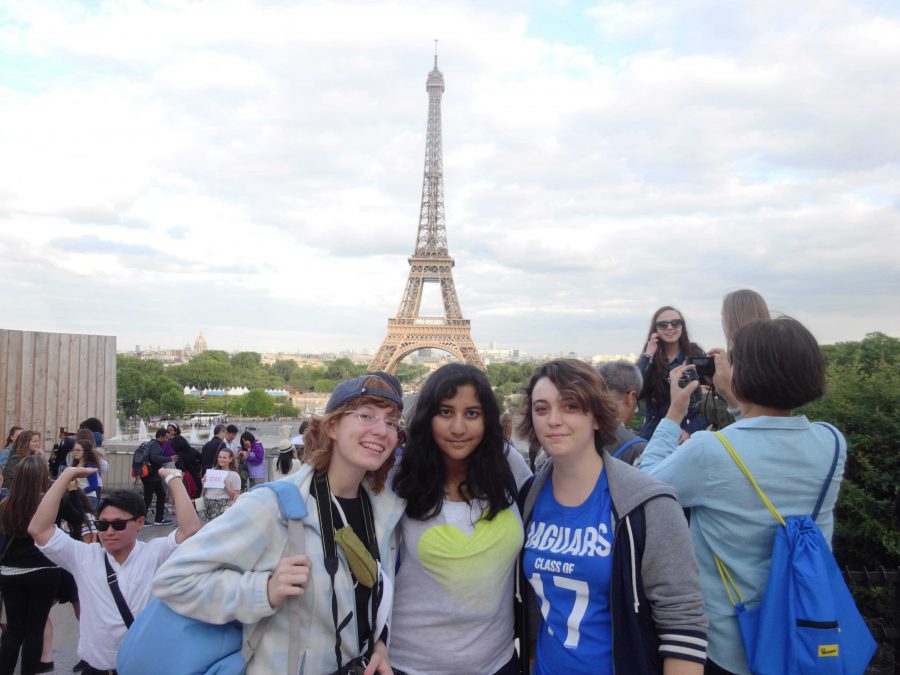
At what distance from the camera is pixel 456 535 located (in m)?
2.24

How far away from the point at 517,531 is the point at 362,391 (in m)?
0.74

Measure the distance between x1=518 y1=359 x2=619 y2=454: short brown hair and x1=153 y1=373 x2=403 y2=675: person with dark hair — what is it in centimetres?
57

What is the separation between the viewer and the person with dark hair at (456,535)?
2.19 metres

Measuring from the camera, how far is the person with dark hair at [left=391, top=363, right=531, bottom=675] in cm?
219

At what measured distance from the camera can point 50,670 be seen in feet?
14.6

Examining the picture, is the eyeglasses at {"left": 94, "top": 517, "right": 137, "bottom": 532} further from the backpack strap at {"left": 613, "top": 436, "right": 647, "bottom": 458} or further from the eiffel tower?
the eiffel tower

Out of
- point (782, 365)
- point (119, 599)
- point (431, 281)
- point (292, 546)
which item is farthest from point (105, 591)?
point (431, 281)

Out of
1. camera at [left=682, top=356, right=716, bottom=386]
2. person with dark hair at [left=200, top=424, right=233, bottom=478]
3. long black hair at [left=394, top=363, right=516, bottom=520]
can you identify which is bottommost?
person with dark hair at [left=200, top=424, right=233, bottom=478]

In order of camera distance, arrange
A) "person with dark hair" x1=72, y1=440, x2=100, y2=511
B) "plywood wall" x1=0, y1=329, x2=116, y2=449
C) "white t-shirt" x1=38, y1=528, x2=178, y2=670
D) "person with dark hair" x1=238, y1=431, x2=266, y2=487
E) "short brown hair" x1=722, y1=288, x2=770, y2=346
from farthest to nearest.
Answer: "plywood wall" x1=0, y1=329, x2=116, y2=449, "person with dark hair" x1=238, y1=431, x2=266, y2=487, "person with dark hair" x1=72, y1=440, x2=100, y2=511, "short brown hair" x1=722, y1=288, x2=770, y2=346, "white t-shirt" x1=38, y1=528, x2=178, y2=670

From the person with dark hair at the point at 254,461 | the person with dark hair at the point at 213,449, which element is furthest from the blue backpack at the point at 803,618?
the person with dark hair at the point at 254,461

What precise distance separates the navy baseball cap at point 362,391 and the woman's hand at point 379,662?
2.65 feet

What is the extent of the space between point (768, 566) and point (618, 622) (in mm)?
545

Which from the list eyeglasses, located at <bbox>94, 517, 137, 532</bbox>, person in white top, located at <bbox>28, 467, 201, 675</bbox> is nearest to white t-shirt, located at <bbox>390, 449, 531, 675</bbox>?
person in white top, located at <bbox>28, 467, 201, 675</bbox>

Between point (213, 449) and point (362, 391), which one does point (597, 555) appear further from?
point (213, 449)
